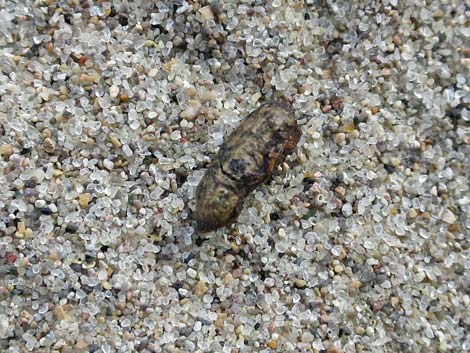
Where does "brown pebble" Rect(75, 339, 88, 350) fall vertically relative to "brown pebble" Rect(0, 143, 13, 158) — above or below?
below

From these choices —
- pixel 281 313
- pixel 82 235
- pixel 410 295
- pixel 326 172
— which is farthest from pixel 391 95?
pixel 82 235

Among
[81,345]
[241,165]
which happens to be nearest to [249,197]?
[241,165]

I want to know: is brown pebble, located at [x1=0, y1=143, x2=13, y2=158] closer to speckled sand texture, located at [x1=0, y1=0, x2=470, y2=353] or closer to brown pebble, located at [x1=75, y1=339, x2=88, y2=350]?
speckled sand texture, located at [x1=0, y1=0, x2=470, y2=353]

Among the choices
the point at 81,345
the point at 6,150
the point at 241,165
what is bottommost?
the point at 81,345

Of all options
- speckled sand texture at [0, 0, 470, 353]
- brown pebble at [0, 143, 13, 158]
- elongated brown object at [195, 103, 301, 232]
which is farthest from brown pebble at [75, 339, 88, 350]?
brown pebble at [0, 143, 13, 158]

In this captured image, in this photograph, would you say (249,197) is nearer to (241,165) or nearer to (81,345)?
(241,165)

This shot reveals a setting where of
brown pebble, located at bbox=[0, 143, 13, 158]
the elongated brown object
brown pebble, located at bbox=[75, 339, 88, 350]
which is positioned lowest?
brown pebble, located at bbox=[75, 339, 88, 350]

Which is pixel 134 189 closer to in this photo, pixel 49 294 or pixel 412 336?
pixel 49 294
